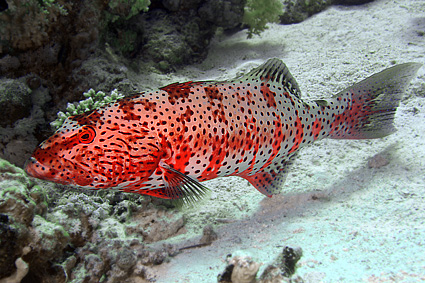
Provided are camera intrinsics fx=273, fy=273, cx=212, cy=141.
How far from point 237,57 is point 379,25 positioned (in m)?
3.87

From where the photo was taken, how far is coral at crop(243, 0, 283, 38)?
860 cm

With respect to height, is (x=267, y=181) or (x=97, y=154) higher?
(x=97, y=154)

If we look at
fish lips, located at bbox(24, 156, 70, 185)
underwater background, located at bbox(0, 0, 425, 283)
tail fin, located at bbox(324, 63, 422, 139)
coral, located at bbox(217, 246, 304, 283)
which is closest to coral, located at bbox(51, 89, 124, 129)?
underwater background, located at bbox(0, 0, 425, 283)

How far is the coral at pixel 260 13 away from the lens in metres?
8.60

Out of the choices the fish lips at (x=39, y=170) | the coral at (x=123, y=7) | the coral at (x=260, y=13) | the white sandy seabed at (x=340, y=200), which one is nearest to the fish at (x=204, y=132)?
the fish lips at (x=39, y=170)

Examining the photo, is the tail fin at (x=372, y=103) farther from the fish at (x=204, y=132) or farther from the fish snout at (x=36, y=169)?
the fish snout at (x=36, y=169)

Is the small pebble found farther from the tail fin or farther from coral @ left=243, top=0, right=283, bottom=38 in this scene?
coral @ left=243, top=0, right=283, bottom=38

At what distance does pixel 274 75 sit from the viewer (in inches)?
139

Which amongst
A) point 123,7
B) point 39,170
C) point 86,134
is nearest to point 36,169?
point 39,170

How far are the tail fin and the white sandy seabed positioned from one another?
0.60 m

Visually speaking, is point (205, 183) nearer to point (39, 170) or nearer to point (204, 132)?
point (204, 132)

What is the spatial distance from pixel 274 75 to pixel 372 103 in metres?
1.56

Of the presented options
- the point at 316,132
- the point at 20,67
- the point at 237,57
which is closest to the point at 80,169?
the point at 316,132

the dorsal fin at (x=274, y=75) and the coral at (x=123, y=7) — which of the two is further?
the coral at (x=123, y=7)
